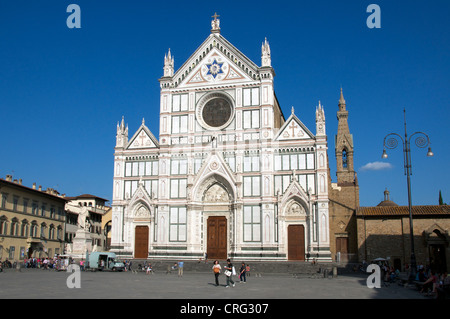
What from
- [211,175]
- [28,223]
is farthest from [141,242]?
[28,223]

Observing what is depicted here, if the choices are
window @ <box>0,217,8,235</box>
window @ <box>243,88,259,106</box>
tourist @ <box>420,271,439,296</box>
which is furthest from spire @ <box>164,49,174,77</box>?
tourist @ <box>420,271,439,296</box>

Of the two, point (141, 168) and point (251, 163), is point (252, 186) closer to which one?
point (251, 163)

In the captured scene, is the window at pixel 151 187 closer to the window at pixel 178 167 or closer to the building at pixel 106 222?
the window at pixel 178 167

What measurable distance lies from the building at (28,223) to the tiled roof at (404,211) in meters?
35.0

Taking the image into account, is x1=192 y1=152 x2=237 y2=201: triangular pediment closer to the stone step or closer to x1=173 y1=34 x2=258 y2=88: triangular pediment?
the stone step

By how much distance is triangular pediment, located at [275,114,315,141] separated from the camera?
4009cm

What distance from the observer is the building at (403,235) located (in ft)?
125

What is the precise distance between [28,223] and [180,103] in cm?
2267

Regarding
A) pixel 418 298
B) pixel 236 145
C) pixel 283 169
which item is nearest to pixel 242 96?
pixel 236 145

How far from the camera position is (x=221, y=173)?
134 feet

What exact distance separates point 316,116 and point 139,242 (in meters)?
20.2

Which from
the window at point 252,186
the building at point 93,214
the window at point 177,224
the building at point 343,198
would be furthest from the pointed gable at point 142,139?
the building at point 93,214

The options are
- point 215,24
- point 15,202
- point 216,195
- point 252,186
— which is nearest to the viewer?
point 252,186
